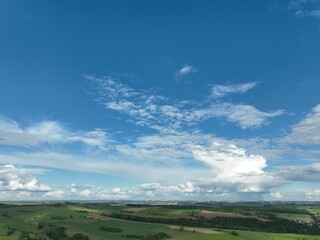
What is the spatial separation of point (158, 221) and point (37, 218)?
6420 centimetres

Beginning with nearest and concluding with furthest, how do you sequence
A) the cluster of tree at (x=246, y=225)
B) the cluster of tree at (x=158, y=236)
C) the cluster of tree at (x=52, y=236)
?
the cluster of tree at (x=52, y=236) < the cluster of tree at (x=158, y=236) < the cluster of tree at (x=246, y=225)

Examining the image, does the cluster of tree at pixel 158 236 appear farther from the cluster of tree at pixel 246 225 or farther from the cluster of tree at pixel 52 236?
the cluster of tree at pixel 246 225

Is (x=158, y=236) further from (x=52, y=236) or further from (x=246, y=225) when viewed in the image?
(x=246, y=225)

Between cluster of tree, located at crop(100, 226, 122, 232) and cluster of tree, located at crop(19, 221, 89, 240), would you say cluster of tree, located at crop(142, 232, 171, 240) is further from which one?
cluster of tree, located at crop(100, 226, 122, 232)

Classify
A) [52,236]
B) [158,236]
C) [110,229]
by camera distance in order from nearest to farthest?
[52,236] → [158,236] → [110,229]

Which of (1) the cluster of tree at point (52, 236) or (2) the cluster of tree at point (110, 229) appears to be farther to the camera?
(2) the cluster of tree at point (110, 229)

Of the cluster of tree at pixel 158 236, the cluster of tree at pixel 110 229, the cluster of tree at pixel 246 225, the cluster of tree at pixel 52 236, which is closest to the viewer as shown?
the cluster of tree at pixel 52 236

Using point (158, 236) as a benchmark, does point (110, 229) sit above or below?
above

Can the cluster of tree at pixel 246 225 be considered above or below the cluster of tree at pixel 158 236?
above

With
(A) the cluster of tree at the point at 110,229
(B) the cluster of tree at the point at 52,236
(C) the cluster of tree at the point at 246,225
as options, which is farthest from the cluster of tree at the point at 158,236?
(C) the cluster of tree at the point at 246,225

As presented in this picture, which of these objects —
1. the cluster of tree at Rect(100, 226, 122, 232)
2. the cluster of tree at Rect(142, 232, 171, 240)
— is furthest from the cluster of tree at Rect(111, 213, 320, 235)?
the cluster of tree at Rect(142, 232, 171, 240)

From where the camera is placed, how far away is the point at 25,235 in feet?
397

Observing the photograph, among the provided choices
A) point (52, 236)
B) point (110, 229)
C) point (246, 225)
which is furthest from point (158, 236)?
point (246, 225)

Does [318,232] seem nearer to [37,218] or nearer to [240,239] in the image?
[240,239]
